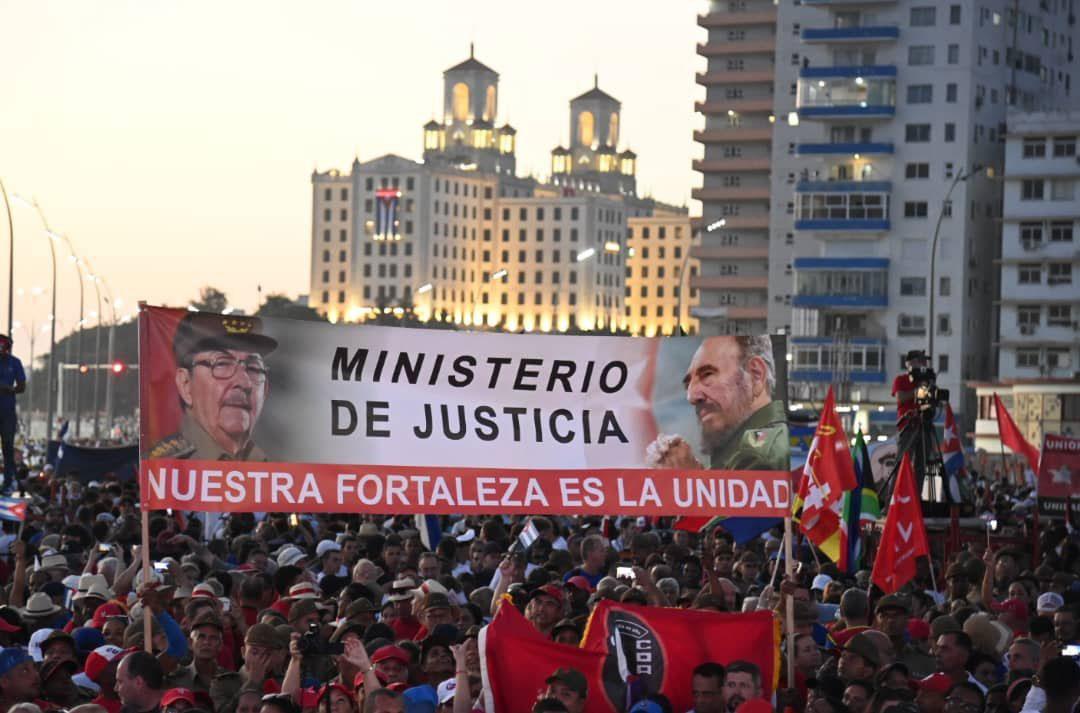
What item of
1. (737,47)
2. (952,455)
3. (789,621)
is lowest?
(789,621)

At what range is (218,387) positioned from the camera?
11344mm

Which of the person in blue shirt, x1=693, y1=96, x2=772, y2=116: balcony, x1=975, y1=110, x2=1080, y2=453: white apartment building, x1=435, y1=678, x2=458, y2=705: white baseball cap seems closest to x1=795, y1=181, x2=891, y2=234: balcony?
x1=975, y1=110, x2=1080, y2=453: white apartment building

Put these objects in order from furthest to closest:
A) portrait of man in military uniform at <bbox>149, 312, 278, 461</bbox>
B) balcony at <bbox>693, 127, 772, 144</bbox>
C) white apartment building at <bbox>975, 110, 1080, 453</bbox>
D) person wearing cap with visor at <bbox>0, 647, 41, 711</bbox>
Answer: balcony at <bbox>693, 127, 772, 144</bbox>, white apartment building at <bbox>975, 110, 1080, 453</bbox>, portrait of man in military uniform at <bbox>149, 312, 278, 461</bbox>, person wearing cap with visor at <bbox>0, 647, 41, 711</bbox>

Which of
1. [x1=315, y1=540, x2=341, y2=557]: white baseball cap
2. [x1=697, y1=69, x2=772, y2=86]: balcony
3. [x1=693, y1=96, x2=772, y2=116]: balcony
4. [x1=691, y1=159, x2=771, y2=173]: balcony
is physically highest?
[x1=697, y1=69, x2=772, y2=86]: balcony

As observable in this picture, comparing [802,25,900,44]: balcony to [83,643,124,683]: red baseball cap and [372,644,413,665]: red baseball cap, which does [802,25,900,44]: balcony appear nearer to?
[83,643,124,683]: red baseball cap

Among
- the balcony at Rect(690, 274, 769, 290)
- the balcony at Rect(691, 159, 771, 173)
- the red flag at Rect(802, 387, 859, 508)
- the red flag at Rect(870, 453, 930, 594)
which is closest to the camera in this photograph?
the red flag at Rect(802, 387, 859, 508)

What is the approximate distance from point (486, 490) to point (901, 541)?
513 cm

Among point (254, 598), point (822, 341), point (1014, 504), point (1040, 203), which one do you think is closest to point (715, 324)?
point (822, 341)

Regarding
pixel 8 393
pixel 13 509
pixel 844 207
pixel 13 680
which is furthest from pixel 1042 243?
pixel 13 680

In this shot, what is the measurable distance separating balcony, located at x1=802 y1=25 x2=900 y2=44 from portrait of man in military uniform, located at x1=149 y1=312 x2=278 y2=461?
96.8 meters

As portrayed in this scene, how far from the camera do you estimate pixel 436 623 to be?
41.1 ft

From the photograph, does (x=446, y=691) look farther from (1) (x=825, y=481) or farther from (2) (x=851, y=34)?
(2) (x=851, y=34)

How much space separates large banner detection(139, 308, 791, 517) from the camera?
37.3 feet

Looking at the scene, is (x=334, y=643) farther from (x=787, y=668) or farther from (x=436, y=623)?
(x=787, y=668)
